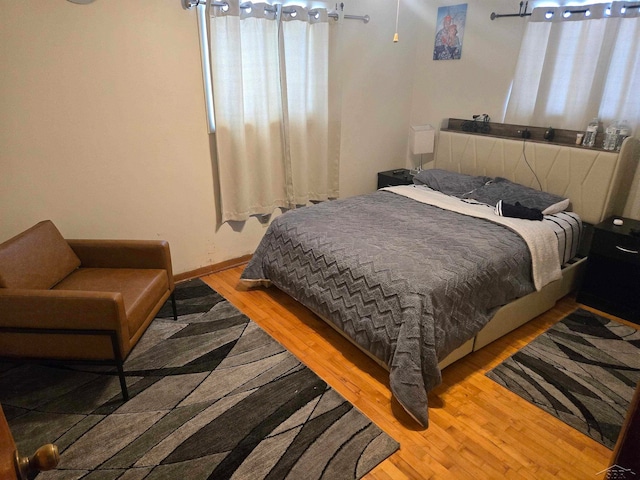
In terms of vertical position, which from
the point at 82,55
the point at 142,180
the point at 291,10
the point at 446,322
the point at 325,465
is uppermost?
the point at 291,10

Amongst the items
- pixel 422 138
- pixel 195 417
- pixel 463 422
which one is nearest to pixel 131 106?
pixel 195 417

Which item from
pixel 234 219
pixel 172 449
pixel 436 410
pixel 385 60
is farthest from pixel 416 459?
pixel 385 60

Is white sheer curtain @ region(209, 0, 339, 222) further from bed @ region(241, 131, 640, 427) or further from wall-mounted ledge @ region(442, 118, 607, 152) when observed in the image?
wall-mounted ledge @ region(442, 118, 607, 152)

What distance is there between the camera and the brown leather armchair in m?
1.97

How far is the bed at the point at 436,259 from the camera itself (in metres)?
2.10

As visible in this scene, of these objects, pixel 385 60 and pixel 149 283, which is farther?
pixel 385 60

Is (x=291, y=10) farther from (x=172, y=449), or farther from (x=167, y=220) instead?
(x=172, y=449)

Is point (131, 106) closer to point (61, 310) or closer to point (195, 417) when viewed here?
point (61, 310)

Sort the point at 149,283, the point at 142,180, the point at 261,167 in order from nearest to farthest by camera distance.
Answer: the point at 149,283 < the point at 142,180 < the point at 261,167

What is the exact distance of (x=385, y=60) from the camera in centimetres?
417

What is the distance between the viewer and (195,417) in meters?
2.06

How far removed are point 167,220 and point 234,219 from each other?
0.55 meters

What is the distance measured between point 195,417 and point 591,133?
342 centimetres

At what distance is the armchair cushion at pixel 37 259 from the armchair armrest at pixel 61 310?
145 mm
